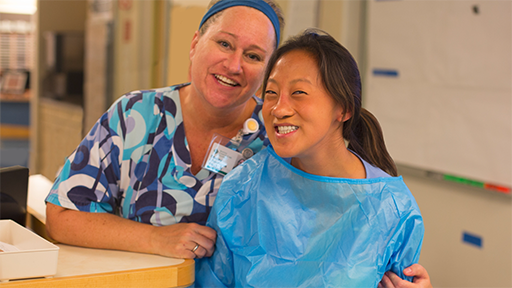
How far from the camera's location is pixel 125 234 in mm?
1348

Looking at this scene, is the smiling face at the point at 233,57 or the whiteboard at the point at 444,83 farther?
the whiteboard at the point at 444,83

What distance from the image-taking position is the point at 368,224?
1.19m

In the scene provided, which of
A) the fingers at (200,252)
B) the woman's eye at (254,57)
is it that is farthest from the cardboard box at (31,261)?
the woman's eye at (254,57)

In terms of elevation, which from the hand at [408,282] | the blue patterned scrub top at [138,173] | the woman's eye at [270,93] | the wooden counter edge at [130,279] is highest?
the woman's eye at [270,93]

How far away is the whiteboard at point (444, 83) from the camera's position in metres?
2.12

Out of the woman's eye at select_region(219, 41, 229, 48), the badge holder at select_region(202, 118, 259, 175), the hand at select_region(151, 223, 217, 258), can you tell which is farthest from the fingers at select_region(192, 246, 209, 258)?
the woman's eye at select_region(219, 41, 229, 48)

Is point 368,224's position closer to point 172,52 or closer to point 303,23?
point 303,23

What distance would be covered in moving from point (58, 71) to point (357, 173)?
15.1 ft

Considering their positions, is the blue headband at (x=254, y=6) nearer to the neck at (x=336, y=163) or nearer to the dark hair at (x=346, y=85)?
the dark hair at (x=346, y=85)

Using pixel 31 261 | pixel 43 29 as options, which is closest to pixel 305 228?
pixel 31 261

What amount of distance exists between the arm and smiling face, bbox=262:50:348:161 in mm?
346

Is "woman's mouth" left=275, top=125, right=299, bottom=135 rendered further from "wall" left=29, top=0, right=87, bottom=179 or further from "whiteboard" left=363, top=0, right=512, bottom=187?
"wall" left=29, top=0, right=87, bottom=179

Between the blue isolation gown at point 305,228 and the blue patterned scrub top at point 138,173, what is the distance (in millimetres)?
116

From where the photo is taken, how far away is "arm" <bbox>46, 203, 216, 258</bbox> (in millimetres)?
1313
